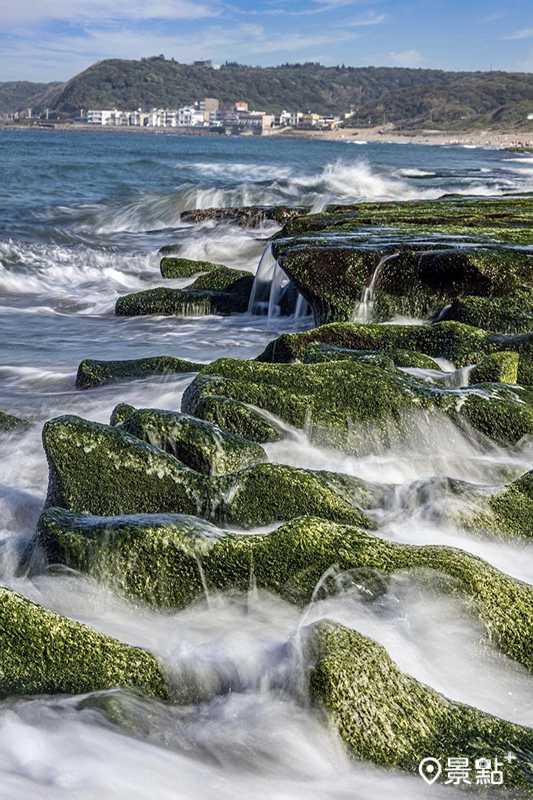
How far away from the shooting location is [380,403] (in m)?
5.48

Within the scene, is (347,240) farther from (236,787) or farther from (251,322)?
(236,787)

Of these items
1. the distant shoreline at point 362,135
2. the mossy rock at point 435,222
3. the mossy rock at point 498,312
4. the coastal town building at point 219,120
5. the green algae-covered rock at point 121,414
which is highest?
the coastal town building at point 219,120

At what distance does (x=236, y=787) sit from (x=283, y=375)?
3379mm

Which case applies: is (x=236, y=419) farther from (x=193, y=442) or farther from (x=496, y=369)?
(x=496, y=369)

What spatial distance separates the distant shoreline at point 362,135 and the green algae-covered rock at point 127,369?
124m

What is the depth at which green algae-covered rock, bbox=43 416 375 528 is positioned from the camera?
421 cm

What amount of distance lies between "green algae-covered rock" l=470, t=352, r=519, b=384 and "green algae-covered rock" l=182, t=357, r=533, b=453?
474mm

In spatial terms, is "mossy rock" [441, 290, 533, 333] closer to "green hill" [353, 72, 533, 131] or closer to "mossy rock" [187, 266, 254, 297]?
"mossy rock" [187, 266, 254, 297]

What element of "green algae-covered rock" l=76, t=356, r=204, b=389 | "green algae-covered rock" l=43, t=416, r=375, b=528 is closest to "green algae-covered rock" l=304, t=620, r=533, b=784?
"green algae-covered rock" l=43, t=416, r=375, b=528

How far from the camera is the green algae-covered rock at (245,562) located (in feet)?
11.5

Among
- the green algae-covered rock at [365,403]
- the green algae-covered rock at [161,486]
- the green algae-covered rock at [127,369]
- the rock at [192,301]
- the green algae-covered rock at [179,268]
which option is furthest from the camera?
the green algae-covered rock at [179,268]

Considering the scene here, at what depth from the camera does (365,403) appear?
5.49 m

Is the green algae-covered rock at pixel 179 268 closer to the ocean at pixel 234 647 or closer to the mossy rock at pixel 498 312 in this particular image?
the ocean at pixel 234 647

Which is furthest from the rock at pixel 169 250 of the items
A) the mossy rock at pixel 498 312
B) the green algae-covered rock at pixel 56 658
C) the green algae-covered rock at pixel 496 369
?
the green algae-covered rock at pixel 56 658
